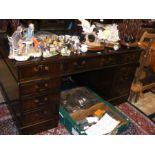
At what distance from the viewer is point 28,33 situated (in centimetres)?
151

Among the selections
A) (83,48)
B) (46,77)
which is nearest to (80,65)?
(83,48)

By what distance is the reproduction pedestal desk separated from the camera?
1.49 meters

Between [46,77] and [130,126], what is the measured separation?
113cm

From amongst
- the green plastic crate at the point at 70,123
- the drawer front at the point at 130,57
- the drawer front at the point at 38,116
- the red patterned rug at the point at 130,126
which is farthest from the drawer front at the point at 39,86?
the drawer front at the point at 130,57

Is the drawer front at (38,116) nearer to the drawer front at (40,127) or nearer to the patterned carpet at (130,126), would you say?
the drawer front at (40,127)

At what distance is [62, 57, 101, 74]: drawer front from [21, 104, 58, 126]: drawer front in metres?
0.38

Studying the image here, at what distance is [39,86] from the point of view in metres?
1.57

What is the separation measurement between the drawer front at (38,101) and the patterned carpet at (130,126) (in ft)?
1.13

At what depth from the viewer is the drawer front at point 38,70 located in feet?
4.67

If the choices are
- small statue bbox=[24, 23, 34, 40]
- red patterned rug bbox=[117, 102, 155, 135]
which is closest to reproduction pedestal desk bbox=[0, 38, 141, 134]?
small statue bbox=[24, 23, 34, 40]
